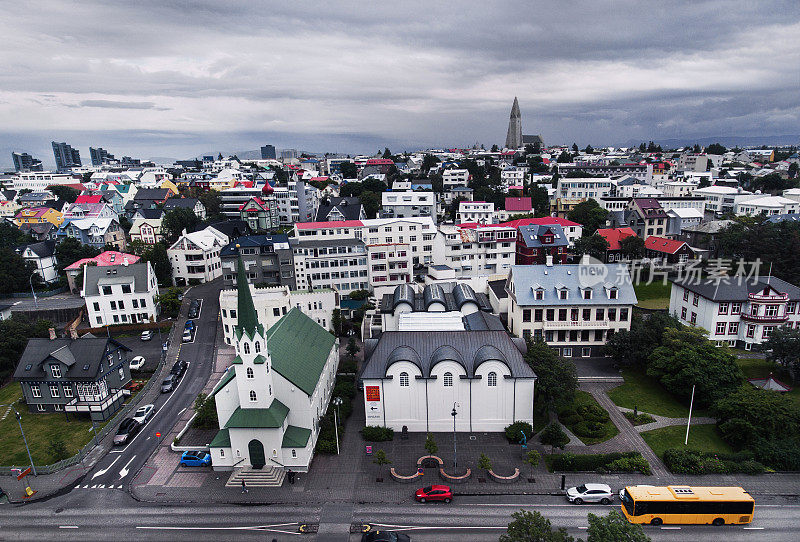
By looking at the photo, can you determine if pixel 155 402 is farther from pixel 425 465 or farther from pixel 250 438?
pixel 425 465

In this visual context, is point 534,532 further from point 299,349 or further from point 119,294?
point 119,294

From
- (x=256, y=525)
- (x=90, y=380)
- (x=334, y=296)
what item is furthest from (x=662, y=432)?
(x=90, y=380)

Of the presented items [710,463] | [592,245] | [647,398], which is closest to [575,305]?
[647,398]

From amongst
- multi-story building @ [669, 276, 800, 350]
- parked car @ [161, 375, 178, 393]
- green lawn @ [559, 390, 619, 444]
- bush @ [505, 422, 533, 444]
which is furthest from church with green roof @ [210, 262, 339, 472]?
multi-story building @ [669, 276, 800, 350]

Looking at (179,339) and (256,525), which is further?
(179,339)

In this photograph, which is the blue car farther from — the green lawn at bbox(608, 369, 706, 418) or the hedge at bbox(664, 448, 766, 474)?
the green lawn at bbox(608, 369, 706, 418)

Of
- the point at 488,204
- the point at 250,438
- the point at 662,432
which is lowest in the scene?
the point at 662,432
